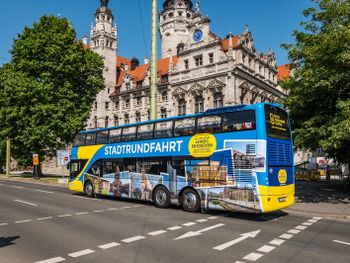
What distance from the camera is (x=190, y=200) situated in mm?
13359

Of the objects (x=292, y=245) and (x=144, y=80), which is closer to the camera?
(x=292, y=245)

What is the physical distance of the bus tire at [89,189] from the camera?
18.4 m

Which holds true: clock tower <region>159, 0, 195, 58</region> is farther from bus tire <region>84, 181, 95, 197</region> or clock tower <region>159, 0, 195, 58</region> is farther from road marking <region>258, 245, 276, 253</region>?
road marking <region>258, 245, 276, 253</region>

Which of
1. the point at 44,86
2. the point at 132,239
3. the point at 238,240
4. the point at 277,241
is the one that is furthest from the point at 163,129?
the point at 44,86

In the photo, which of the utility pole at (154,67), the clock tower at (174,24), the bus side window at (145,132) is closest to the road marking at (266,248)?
the bus side window at (145,132)

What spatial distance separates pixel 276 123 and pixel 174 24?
66055 millimetres

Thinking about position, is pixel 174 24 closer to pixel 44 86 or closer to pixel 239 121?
pixel 44 86

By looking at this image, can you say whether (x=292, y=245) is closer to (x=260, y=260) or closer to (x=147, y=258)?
(x=260, y=260)

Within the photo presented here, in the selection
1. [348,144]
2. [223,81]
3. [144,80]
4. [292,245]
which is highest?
[144,80]

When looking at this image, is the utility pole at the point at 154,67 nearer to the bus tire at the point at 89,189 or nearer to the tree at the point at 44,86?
the bus tire at the point at 89,189

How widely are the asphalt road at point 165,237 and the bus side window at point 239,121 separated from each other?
3311 millimetres

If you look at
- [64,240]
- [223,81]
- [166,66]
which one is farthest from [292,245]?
[166,66]

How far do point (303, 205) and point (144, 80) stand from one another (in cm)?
4500

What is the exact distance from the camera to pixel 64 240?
8.26m
